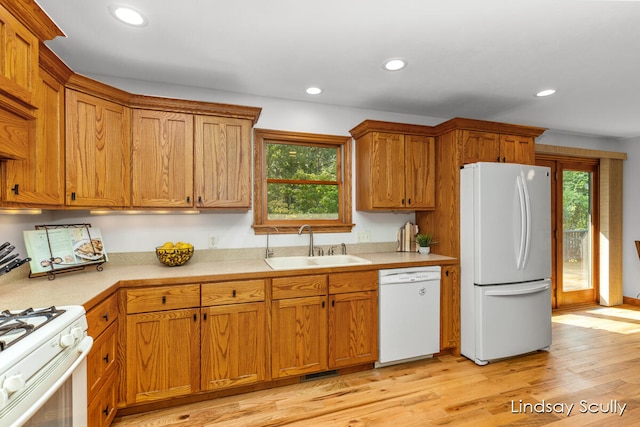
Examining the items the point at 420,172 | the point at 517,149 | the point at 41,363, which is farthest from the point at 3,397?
the point at 517,149

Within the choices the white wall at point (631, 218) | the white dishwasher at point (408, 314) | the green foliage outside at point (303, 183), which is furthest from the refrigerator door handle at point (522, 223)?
the white wall at point (631, 218)

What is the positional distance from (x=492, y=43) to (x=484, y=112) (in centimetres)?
153

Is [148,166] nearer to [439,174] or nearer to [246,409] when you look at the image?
[246,409]

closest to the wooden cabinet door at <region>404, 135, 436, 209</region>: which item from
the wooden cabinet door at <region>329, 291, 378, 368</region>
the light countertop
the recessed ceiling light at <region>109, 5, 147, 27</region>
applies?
the light countertop

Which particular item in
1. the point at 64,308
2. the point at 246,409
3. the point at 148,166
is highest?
the point at 148,166

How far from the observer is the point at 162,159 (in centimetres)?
233

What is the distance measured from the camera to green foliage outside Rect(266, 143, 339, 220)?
3.03 metres

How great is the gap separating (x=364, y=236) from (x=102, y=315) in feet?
7.50

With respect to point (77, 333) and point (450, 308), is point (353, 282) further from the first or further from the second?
point (77, 333)

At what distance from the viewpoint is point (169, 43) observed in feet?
6.66

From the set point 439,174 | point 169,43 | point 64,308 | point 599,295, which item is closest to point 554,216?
point 599,295

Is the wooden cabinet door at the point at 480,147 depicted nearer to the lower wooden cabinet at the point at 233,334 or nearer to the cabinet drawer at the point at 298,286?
the cabinet drawer at the point at 298,286

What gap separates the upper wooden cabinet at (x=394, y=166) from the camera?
2943mm

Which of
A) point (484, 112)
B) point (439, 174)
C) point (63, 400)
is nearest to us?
point (63, 400)
